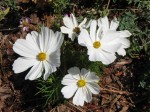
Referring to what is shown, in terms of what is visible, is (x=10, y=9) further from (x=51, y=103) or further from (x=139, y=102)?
(x=139, y=102)

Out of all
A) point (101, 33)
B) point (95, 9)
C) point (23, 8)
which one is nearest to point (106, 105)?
point (101, 33)

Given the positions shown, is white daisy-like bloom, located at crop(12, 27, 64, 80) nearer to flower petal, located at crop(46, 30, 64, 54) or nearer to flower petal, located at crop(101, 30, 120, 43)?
flower petal, located at crop(46, 30, 64, 54)

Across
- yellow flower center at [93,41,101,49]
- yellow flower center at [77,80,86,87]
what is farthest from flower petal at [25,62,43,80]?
yellow flower center at [93,41,101,49]

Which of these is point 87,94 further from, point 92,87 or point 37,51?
point 37,51

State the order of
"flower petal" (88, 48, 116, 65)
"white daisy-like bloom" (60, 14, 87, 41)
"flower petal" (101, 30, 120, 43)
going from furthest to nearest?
"white daisy-like bloom" (60, 14, 87, 41) → "flower petal" (101, 30, 120, 43) → "flower petal" (88, 48, 116, 65)

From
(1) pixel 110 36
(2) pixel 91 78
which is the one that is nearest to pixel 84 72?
(2) pixel 91 78

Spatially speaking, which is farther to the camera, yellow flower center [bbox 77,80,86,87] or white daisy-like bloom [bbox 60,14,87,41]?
white daisy-like bloom [bbox 60,14,87,41]

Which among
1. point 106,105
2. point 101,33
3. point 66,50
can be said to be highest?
point 101,33
